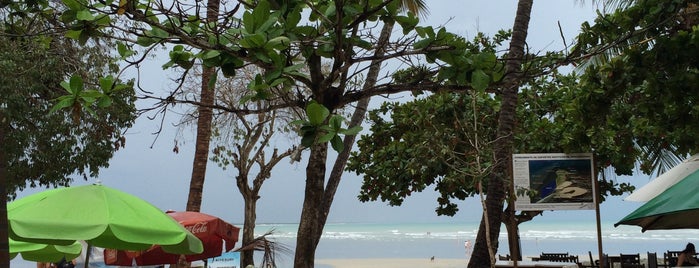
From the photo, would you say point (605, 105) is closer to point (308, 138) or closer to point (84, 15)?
point (308, 138)

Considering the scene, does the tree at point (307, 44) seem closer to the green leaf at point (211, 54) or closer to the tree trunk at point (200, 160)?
the green leaf at point (211, 54)

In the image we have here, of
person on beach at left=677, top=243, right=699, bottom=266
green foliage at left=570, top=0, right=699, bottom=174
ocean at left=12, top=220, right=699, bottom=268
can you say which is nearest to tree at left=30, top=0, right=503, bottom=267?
green foliage at left=570, top=0, right=699, bottom=174

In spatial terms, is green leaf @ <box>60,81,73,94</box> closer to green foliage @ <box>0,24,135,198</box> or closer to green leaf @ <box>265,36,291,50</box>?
green leaf @ <box>265,36,291,50</box>

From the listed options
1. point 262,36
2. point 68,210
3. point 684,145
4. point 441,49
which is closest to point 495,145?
point 684,145

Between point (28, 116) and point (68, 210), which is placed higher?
point (28, 116)

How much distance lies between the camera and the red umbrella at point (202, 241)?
8836 millimetres

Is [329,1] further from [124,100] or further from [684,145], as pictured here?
[124,100]

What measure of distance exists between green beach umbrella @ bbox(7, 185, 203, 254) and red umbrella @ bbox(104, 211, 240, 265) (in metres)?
2.55

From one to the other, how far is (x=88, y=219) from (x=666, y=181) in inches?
226

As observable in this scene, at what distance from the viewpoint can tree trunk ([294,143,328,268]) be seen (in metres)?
4.39

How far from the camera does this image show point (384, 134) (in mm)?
18125

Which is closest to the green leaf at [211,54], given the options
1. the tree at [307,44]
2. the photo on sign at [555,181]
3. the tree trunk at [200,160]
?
the tree at [307,44]

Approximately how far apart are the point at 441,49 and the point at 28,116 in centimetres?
1362

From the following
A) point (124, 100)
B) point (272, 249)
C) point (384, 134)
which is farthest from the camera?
point (384, 134)
